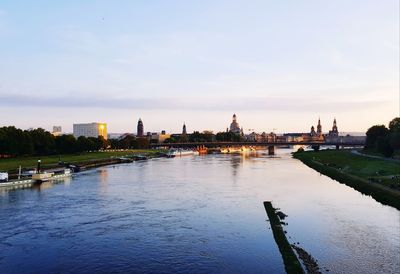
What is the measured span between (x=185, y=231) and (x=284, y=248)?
24.5ft

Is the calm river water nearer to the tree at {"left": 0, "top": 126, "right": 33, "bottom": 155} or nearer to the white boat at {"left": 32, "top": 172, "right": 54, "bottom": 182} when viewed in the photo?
the white boat at {"left": 32, "top": 172, "right": 54, "bottom": 182}

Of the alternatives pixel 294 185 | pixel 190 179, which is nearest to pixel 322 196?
pixel 294 185

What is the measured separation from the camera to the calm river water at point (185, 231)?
2228 centimetres

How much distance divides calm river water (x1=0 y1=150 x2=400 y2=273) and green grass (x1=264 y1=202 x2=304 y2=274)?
1.53 ft

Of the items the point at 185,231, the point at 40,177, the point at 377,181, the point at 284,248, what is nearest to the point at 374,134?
the point at 377,181

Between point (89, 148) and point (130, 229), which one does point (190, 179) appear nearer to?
point (130, 229)

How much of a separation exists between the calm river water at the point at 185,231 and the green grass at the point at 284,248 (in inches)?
18.4

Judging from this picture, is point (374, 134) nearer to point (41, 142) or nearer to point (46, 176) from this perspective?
point (41, 142)

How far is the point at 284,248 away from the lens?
2372cm

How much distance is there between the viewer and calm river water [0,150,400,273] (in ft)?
73.1

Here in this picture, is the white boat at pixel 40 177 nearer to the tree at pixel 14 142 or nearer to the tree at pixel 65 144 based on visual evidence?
the tree at pixel 14 142

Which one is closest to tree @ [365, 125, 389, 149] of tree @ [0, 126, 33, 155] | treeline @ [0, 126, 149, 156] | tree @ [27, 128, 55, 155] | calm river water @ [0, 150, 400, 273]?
calm river water @ [0, 150, 400, 273]

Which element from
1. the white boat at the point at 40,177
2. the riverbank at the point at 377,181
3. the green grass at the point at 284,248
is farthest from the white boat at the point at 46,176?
the riverbank at the point at 377,181

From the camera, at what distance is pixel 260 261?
74.4 feet
